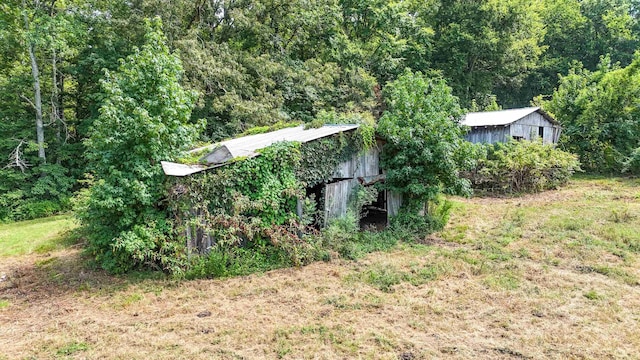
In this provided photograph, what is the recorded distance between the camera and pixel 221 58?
17172 mm

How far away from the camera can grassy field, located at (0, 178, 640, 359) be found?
4.75 meters

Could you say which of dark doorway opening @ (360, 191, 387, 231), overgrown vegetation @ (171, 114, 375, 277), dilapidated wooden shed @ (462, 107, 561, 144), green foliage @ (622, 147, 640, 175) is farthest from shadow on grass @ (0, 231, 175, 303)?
green foliage @ (622, 147, 640, 175)

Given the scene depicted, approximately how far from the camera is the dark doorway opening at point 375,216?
1036cm

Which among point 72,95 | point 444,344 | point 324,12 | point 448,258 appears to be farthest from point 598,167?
point 72,95

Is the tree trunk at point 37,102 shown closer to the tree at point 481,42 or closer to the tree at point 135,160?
the tree at point 135,160

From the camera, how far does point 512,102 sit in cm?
3650

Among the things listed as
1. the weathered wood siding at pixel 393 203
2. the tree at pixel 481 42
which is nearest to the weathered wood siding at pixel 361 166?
the weathered wood siding at pixel 393 203

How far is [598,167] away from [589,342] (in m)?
17.8

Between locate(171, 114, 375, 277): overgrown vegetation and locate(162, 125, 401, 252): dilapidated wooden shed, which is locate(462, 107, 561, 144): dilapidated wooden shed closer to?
locate(162, 125, 401, 252): dilapidated wooden shed

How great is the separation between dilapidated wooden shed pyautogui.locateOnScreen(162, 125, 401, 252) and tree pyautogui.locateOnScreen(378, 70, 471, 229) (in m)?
0.44

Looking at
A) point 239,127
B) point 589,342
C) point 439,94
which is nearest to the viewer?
point 589,342

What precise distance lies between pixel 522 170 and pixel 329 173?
9.49 m

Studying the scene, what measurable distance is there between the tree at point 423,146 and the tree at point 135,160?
5.60 m

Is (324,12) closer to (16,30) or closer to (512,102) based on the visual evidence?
(16,30)
